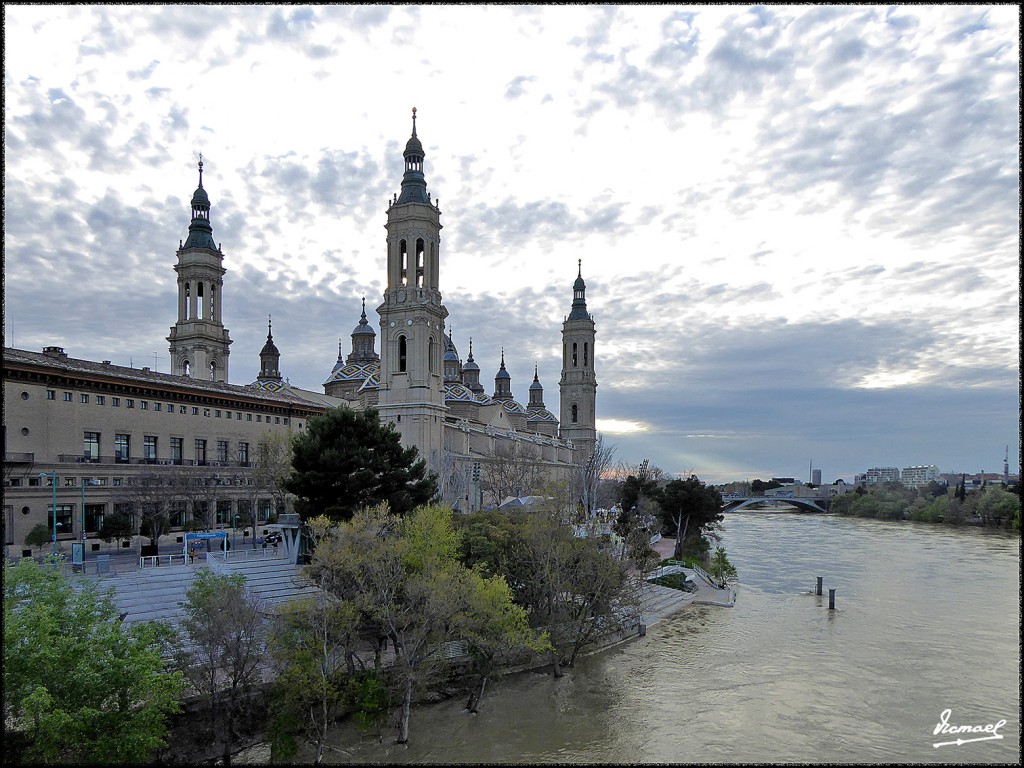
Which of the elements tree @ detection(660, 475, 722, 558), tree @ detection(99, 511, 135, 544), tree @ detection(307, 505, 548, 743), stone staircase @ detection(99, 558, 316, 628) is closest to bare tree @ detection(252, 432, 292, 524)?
tree @ detection(99, 511, 135, 544)

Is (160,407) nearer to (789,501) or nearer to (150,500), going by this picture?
(150,500)

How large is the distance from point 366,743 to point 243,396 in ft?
108

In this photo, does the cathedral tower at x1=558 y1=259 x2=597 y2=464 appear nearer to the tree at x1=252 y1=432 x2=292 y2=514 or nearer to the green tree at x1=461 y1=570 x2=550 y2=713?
the tree at x1=252 y1=432 x2=292 y2=514

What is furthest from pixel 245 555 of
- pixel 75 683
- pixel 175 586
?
pixel 75 683

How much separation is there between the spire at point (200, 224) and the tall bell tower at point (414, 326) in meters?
21.6

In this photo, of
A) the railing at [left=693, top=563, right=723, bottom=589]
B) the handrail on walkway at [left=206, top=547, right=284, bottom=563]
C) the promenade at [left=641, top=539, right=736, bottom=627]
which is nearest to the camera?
the handrail on walkway at [left=206, top=547, right=284, bottom=563]

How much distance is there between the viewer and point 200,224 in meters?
63.4

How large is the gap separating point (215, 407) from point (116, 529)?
12.1m

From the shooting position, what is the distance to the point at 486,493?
196ft

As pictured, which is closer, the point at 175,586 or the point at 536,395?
the point at 175,586

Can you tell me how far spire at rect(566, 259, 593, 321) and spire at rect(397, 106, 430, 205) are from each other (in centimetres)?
4425

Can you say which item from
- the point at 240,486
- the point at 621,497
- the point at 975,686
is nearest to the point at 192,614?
the point at 975,686

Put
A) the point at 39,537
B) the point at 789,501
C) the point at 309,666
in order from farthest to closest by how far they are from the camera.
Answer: the point at 789,501 → the point at 39,537 → the point at 309,666

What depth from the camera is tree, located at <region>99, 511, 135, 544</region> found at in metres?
33.8
